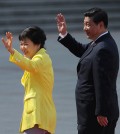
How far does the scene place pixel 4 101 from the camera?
8.52m

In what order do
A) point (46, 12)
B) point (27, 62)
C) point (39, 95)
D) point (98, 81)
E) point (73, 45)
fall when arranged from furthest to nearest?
point (46, 12), point (73, 45), point (39, 95), point (27, 62), point (98, 81)

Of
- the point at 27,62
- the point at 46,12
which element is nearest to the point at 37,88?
the point at 27,62

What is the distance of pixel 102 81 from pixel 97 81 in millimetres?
33

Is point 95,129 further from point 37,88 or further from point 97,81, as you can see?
point 37,88

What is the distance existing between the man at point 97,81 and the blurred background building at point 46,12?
1022 cm

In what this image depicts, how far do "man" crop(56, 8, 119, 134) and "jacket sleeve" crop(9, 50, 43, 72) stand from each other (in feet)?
1.05

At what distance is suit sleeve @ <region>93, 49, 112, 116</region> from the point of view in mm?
4535

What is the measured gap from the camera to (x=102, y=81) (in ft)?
14.9

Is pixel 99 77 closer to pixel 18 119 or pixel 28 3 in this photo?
pixel 18 119

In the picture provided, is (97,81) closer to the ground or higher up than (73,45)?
closer to the ground

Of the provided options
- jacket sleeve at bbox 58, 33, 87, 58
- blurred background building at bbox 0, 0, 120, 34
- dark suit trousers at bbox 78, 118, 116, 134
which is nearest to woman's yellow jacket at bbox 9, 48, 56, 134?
jacket sleeve at bbox 58, 33, 87, 58

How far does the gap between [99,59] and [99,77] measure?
119 millimetres

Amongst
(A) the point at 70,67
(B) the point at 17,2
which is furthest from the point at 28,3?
(A) the point at 70,67

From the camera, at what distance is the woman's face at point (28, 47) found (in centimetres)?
492
